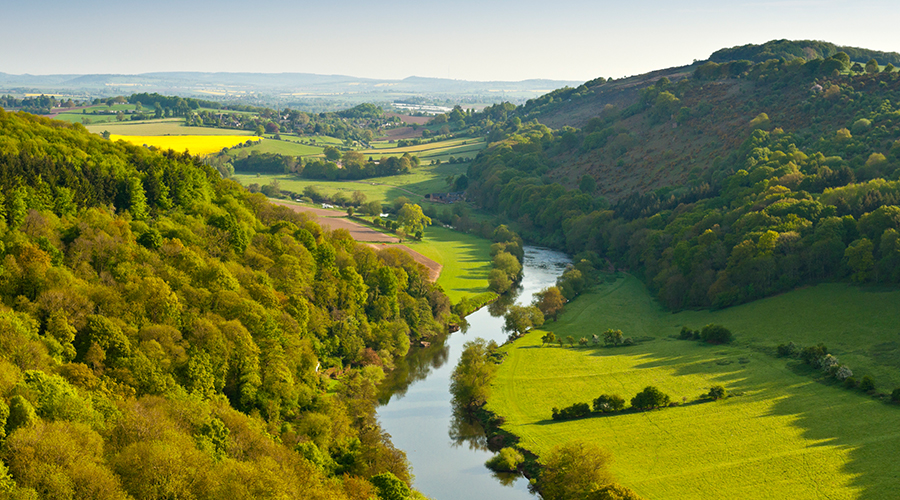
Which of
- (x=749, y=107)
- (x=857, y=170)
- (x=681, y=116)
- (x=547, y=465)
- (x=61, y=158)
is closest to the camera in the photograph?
(x=547, y=465)

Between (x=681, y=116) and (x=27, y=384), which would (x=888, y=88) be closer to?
(x=681, y=116)

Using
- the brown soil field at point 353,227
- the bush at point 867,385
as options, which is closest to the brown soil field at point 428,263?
the brown soil field at point 353,227

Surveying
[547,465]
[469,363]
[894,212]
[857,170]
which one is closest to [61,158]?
[469,363]

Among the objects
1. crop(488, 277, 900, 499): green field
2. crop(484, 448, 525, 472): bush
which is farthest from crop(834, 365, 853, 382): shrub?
crop(484, 448, 525, 472): bush

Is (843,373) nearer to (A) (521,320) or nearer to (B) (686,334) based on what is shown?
(B) (686,334)

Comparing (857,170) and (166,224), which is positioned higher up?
(857,170)

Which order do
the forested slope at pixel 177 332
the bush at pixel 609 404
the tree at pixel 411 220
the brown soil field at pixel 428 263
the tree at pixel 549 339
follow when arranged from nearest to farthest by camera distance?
1. the forested slope at pixel 177 332
2. the bush at pixel 609 404
3. the tree at pixel 549 339
4. the brown soil field at pixel 428 263
5. the tree at pixel 411 220

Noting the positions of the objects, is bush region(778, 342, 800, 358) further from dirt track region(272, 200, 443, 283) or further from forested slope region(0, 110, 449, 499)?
dirt track region(272, 200, 443, 283)

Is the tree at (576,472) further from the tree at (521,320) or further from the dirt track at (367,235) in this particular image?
the dirt track at (367,235)
